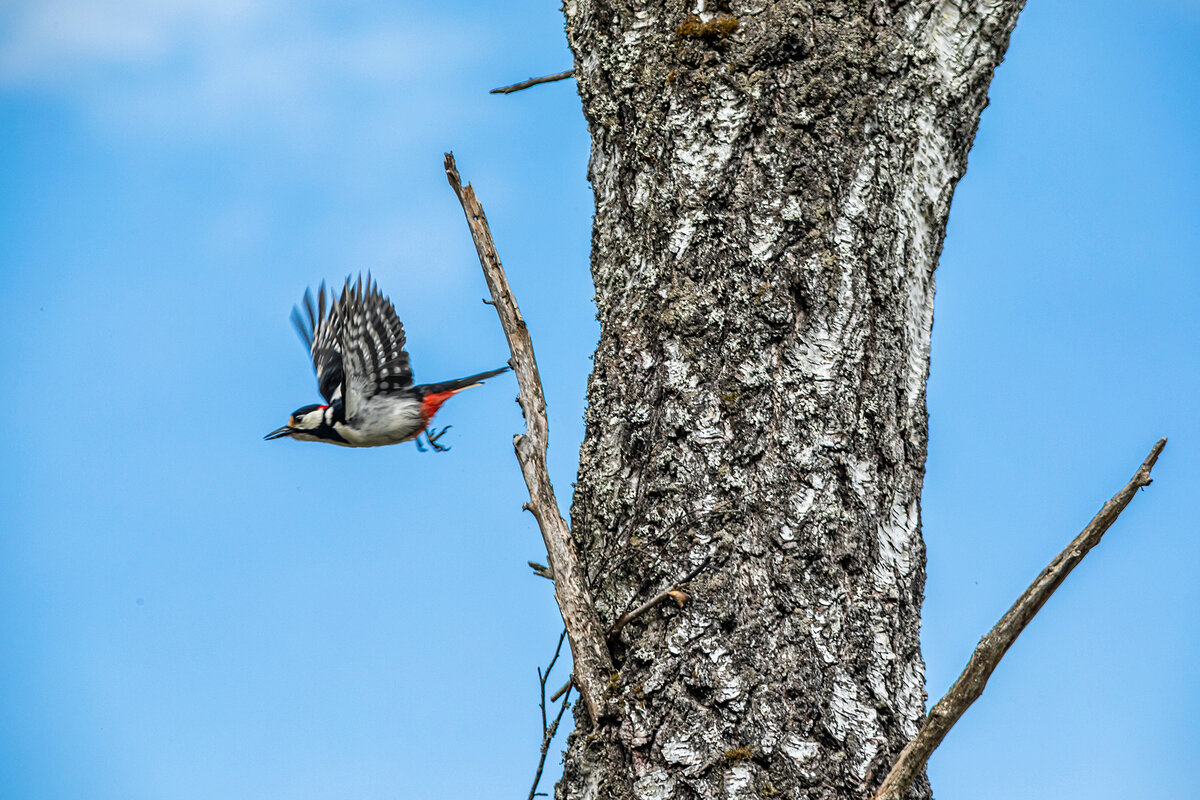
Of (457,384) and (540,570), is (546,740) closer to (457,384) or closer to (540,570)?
(540,570)

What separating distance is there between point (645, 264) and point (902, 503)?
0.76 meters

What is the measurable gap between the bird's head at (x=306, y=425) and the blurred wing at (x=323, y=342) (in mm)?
102

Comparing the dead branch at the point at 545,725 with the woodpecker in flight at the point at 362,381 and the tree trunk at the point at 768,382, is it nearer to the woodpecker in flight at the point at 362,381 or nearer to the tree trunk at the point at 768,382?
the tree trunk at the point at 768,382

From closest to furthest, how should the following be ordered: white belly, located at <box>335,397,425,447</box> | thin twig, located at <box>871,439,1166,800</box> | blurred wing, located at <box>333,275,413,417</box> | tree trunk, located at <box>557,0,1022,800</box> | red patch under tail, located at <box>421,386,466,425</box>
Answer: thin twig, located at <box>871,439,1166,800</box>, tree trunk, located at <box>557,0,1022,800</box>, blurred wing, located at <box>333,275,413,417</box>, white belly, located at <box>335,397,425,447</box>, red patch under tail, located at <box>421,386,466,425</box>

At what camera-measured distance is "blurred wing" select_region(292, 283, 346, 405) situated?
5684 mm

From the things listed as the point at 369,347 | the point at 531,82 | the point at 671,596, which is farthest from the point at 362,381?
the point at 671,596

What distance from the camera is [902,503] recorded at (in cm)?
218

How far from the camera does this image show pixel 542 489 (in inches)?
88.5

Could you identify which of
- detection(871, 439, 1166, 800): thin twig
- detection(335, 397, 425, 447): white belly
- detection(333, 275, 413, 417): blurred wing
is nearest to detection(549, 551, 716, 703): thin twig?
detection(871, 439, 1166, 800): thin twig

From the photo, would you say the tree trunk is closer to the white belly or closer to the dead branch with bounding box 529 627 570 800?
the dead branch with bounding box 529 627 570 800

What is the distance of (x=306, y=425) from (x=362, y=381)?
468 mm

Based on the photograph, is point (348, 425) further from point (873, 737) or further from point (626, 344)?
point (873, 737)

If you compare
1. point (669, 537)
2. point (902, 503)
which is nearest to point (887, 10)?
point (902, 503)

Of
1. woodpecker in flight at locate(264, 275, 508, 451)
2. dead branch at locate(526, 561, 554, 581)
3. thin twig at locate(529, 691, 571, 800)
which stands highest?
woodpecker in flight at locate(264, 275, 508, 451)
